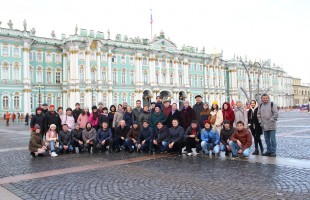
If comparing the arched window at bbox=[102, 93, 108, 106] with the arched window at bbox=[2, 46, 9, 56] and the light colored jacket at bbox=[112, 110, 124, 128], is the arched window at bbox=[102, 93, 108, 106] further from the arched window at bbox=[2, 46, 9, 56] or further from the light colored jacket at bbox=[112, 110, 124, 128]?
the light colored jacket at bbox=[112, 110, 124, 128]

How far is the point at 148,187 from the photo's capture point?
696cm

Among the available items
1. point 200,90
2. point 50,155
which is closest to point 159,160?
point 50,155

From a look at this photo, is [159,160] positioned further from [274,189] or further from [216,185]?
[274,189]

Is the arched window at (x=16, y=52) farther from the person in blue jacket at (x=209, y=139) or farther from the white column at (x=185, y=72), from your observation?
the person in blue jacket at (x=209, y=139)

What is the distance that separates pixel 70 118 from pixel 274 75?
9036 cm

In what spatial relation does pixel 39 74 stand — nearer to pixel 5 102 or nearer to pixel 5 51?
pixel 5 51

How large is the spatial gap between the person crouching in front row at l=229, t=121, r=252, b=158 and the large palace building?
3976 cm

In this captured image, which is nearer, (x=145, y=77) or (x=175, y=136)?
(x=175, y=136)

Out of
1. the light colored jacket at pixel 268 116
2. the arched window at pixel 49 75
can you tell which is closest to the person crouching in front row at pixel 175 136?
the light colored jacket at pixel 268 116

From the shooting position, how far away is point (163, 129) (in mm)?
11719

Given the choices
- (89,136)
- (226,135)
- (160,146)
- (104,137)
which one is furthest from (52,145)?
(226,135)

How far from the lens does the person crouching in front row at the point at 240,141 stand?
1031 cm

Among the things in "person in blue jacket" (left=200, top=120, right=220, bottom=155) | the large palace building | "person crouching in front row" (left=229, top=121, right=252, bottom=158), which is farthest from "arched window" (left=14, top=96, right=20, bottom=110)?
"person crouching in front row" (left=229, top=121, right=252, bottom=158)

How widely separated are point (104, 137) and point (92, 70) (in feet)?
131
